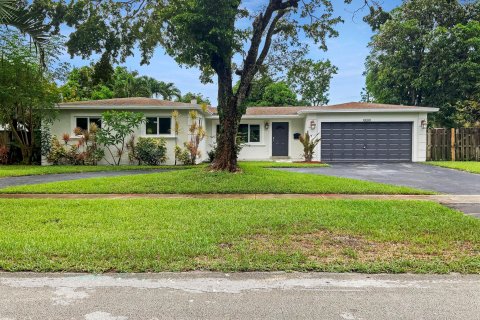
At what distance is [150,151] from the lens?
57.1ft

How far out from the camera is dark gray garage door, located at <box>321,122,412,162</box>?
1989 cm

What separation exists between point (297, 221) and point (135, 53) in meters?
9.70

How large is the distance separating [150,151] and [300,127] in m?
8.98

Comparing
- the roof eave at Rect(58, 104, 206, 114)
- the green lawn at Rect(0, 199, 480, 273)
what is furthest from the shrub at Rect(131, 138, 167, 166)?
the green lawn at Rect(0, 199, 480, 273)

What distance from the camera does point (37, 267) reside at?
401cm

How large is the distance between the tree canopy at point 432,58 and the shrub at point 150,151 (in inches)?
639

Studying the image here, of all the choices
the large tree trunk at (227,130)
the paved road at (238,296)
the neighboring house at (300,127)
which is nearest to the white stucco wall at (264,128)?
the neighboring house at (300,127)

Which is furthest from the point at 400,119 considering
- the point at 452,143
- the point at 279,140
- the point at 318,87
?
the point at 318,87

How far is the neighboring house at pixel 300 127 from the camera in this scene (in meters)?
18.2

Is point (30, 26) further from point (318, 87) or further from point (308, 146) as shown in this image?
point (318, 87)

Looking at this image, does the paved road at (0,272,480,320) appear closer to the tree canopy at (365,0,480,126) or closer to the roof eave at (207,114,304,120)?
the roof eave at (207,114,304,120)

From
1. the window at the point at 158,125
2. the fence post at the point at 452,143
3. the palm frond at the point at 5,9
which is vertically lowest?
the fence post at the point at 452,143

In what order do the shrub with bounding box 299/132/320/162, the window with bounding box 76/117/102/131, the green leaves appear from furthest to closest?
the green leaves
the shrub with bounding box 299/132/320/162
the window with bounding box 76/117/102/131

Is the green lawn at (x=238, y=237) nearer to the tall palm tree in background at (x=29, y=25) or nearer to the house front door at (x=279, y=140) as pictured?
the tall palm tree in background at (x=29, y=25)
